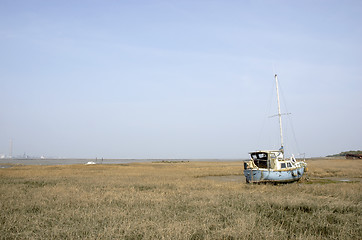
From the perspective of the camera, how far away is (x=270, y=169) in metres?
27.8

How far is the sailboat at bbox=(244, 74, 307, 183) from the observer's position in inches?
1072

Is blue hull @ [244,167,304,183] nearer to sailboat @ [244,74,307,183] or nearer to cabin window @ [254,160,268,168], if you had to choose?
sailboat @ [244,74,307,183]

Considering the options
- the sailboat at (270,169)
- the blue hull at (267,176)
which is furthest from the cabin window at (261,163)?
the blue hull at (267,176)

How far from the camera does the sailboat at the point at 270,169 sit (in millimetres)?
27219

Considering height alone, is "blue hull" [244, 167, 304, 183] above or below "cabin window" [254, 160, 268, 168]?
below

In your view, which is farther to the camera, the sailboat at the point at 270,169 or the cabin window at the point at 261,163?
the cabin window at the point at 261,163

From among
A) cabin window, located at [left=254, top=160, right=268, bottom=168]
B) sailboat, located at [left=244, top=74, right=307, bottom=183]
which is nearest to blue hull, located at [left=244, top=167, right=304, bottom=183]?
sailboat, located at [left=244, top=74, right=307, bottom=183]

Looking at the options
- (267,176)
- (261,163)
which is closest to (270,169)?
(267,176)

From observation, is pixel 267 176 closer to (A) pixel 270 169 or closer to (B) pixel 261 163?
(A) pixel 270 169

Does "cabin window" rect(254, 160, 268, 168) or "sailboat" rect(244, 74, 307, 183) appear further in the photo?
"cabin window" rect(254, 160, 268, 168)

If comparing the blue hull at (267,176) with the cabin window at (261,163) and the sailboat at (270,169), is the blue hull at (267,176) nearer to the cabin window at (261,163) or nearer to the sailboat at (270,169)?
the sailboat at (270,169)

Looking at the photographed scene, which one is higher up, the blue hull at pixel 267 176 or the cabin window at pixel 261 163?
the cabin window at pixel 261 163

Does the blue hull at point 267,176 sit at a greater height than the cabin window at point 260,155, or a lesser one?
lesser

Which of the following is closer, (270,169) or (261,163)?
(270,169)
